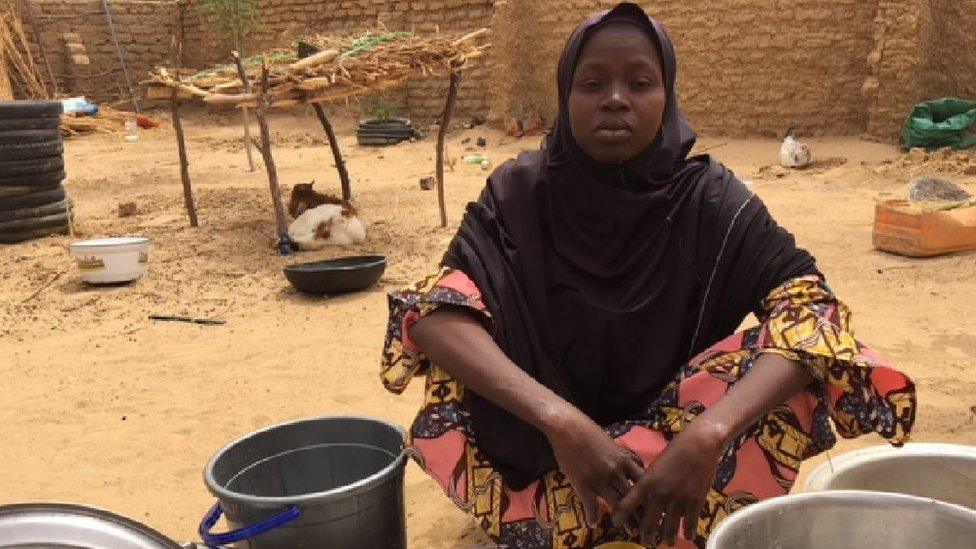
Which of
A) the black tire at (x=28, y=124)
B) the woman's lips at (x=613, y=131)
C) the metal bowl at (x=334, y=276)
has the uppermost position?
the woman's lips at (x=613, y=131)

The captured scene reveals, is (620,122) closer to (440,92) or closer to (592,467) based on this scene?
(592,467)

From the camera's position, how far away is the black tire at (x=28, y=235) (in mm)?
6266

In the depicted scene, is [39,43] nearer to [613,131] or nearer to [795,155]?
[795,155]

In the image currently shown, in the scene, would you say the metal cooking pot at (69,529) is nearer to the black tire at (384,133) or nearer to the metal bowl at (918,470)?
the metal bowl at (918,470)

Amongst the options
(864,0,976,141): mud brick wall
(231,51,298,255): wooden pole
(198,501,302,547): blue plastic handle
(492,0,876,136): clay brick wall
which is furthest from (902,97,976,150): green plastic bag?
(198,501,302,547): blue plastic handle

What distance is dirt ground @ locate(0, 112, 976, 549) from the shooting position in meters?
2.78

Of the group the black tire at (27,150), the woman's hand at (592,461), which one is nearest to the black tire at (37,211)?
the black tire at (27,150)

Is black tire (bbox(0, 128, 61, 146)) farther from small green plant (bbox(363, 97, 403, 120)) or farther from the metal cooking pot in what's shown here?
small green plant (bbox(363, 97, 403, 120))

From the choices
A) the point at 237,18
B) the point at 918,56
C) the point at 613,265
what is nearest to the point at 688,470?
the point at 613,265

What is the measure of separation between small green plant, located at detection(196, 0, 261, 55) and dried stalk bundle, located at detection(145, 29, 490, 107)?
8.78 metres

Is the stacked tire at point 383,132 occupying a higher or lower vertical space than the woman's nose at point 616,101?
lower

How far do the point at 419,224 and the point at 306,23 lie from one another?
8861 mm

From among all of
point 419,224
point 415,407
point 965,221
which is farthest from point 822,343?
point 419,224

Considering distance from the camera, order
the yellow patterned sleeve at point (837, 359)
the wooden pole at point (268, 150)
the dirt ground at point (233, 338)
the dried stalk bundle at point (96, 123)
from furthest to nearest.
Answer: the dried stalk bundle at point (96, 123) → the wooden pole at point (268, 150) → the dirt ground at point (233, 338) → the yellow patterned sleeve at point (837, 359)
